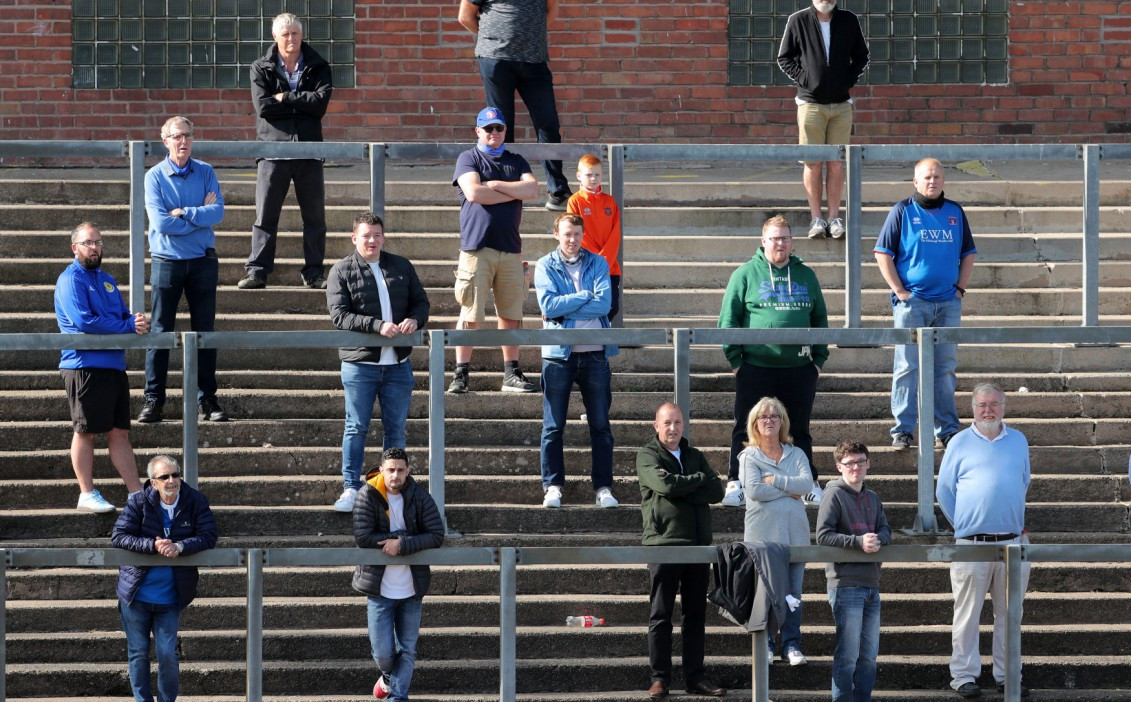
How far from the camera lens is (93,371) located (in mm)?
8859

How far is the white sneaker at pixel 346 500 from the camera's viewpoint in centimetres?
879

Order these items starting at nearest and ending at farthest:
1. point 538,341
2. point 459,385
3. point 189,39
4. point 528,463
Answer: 1. point 538,341
2. point 528,463
3. point 459,385
4. point 189,39

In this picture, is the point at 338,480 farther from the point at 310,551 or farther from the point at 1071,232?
the point at 1071,232

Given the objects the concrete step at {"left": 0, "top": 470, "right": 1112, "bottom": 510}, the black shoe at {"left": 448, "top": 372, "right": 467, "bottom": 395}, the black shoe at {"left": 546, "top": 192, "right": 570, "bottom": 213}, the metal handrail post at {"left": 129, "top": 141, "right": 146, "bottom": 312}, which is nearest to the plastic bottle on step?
the concrete step at {"left": 0, "top": 470, "right": 1112, "bottom": 510}

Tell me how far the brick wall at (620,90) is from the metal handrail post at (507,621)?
28.4ft

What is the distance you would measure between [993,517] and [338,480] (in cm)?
356

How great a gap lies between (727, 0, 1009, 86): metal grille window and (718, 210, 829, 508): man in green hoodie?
665 cm

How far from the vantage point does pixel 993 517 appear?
819cm

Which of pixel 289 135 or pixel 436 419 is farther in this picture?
pixel 289 135

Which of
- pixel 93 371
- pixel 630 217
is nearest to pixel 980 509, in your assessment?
pixel 630 217

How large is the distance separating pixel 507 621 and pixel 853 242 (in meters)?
4.09

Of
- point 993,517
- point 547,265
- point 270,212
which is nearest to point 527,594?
point 547,265

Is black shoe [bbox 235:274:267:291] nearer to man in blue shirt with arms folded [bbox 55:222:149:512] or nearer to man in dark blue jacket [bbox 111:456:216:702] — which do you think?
man in blue shirt with arms folded [bbox 55:222:149:512]

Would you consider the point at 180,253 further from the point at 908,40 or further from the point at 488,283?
the point at 908,40
